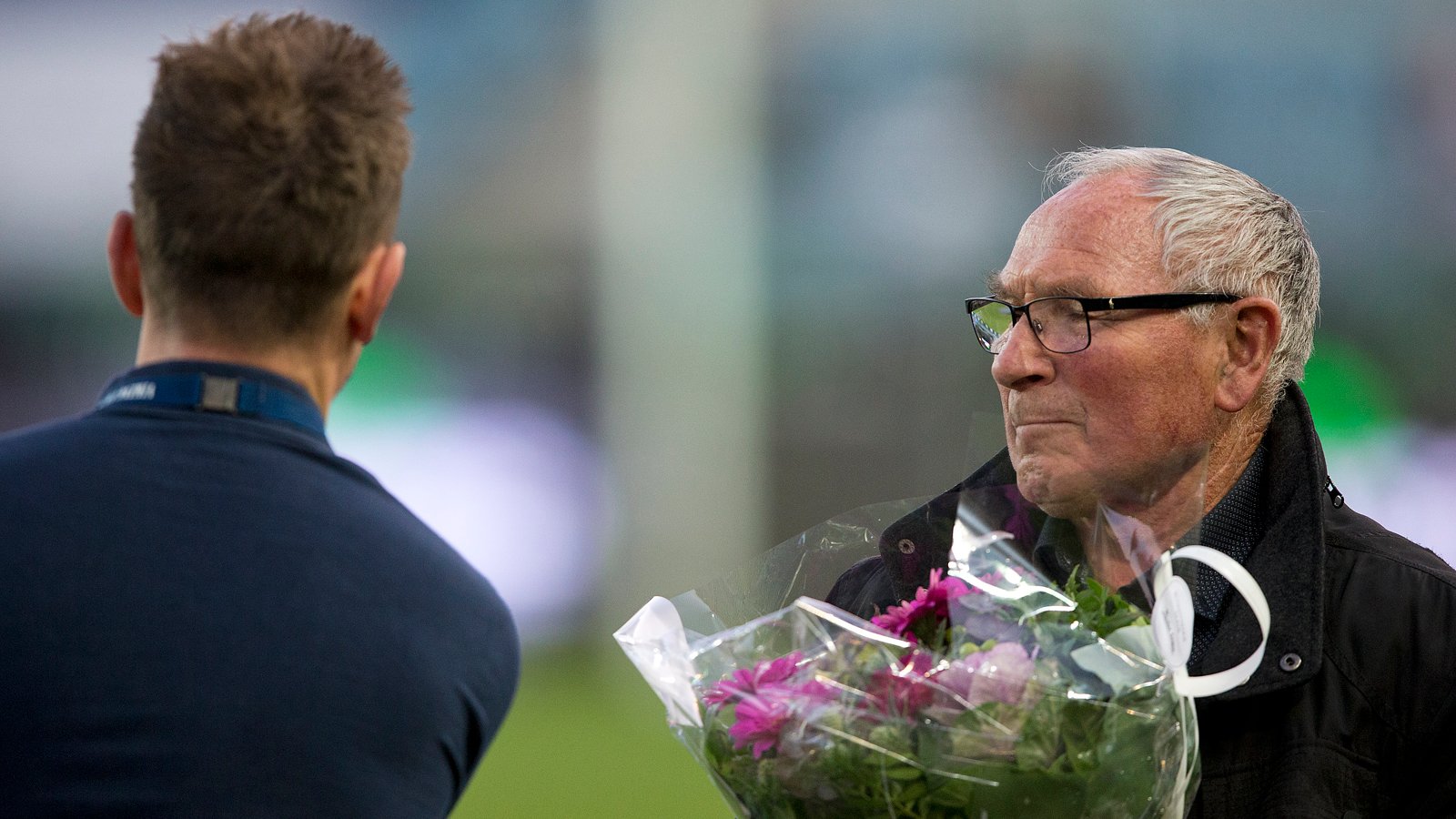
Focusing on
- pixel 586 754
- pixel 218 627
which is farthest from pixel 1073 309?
pixel 586 754

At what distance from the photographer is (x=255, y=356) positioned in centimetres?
136

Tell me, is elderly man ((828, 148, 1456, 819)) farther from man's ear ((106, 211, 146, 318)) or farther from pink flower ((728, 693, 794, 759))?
man's ear ((106, 211, 146, 318))

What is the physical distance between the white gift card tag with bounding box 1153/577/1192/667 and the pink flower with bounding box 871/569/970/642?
195mm

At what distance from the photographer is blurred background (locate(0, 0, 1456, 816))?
7273mm

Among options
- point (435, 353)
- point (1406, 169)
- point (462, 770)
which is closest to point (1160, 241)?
point (462, 770)

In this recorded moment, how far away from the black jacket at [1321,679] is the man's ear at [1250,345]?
247 mm

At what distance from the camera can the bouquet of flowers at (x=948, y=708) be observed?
1.44m

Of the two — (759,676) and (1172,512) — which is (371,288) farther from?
(1172,512)

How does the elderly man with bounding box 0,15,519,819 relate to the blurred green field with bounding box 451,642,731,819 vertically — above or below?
above

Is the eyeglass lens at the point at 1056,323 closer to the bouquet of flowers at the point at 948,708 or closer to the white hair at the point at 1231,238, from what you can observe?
the white hair at the point at 1231,238

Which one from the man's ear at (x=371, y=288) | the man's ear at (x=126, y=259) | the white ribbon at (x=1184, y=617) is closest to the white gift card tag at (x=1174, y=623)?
the white ribbon at (x=1184, y=617)

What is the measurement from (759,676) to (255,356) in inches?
22.5

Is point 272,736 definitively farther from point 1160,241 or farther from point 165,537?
point 1160,241

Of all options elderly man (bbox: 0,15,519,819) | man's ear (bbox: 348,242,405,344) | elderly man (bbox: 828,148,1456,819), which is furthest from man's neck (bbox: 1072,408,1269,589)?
man's ear (bbox: 348,242,405,344)
